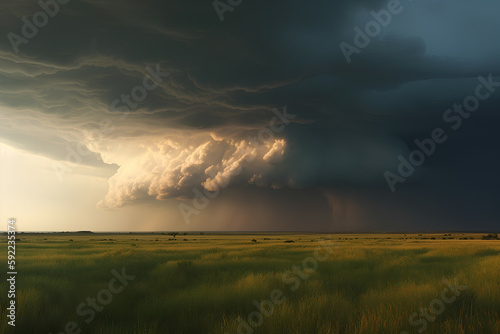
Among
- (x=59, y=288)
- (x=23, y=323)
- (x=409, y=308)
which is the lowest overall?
(x=409, y=308)

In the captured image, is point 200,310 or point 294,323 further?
point 200,310

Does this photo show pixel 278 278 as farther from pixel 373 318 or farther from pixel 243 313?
pixel 373 318

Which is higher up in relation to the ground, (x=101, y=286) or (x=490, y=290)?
(x=101, y=286)

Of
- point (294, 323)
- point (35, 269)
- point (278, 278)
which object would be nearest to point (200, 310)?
point (294, 323)

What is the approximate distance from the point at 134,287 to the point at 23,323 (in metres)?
5.28

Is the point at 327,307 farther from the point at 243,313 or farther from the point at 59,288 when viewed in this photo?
the point at 59,288

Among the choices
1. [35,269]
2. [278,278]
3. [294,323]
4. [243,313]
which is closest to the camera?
[294,323]

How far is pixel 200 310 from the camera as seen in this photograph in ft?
32.1

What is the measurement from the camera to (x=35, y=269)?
18266 mm

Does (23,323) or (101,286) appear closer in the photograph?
(23,323)

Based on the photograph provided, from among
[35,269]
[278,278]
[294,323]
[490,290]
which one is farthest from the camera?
[35,269]

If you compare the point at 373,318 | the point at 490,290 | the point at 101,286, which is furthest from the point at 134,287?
the point at 490,290

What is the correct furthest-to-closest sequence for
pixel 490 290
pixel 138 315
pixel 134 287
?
pixel 134 287
pixel 490 290
pixel 138 315

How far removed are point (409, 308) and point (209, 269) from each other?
36.1 ft
